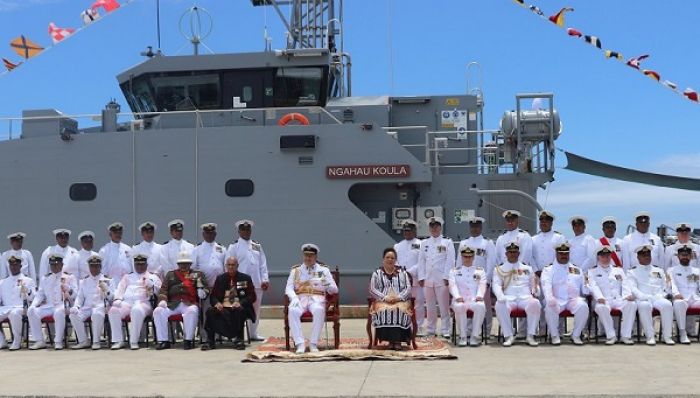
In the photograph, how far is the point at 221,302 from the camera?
9.20m

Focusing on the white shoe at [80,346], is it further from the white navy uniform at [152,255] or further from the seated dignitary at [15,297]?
the white navy uniform at [152,255]

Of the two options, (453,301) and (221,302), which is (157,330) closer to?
(221,302)

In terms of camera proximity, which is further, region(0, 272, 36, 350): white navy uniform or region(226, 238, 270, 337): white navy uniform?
region(226, 238, 270, 337): white navy uniform

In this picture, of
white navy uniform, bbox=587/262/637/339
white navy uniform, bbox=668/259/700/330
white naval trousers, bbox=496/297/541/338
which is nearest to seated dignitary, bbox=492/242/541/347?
white naval trousers, bbox=496/297/541/338

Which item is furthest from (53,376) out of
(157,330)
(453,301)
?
(453,301)

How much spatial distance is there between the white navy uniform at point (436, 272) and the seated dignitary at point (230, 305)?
2.17m

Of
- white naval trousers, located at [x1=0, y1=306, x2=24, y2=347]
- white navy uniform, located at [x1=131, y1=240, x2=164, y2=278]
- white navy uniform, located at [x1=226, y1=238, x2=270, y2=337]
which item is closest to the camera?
white naval trousers, located at [x1=0, y1=306, x2=24, y2=347]

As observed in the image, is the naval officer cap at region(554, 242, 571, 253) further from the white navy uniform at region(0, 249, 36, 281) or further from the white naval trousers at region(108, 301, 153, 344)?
the white navy uniform at region(0, 249, 36, 281)

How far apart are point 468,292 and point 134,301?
3875mm

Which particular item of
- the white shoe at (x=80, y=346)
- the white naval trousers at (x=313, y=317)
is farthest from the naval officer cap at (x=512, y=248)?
the white shoe at (x=80, y=346)

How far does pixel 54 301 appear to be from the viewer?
Answer: 9641 mm

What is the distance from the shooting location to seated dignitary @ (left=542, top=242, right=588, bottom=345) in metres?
8.96

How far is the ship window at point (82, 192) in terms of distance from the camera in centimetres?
1297

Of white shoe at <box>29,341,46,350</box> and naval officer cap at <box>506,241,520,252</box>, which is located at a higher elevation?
naval officer cap at <box>506,241,520,252</box>
